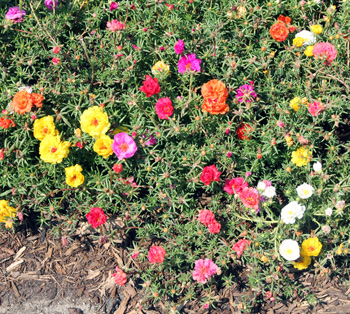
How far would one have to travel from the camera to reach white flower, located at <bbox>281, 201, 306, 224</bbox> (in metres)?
2.99

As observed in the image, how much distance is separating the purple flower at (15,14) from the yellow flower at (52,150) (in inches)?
56.9

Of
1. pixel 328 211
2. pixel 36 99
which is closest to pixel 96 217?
pixel 36 99

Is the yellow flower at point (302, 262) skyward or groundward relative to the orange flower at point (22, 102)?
groundward

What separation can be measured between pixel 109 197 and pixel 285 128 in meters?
1.85

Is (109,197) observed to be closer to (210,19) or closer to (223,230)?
(223,230)

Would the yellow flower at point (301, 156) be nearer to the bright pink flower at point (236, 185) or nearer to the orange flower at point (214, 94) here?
the bright pink flower at point (236, 185)

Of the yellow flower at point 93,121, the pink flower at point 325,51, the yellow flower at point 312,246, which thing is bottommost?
the yellow flower at point 312,246

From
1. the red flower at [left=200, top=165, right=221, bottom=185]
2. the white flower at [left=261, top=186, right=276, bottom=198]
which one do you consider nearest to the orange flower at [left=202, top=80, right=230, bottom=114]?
the red flower at [left=200, top=165, right=221, bottom=185]

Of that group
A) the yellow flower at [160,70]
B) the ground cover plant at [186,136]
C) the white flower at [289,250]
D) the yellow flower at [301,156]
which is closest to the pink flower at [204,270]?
the ground cover plant at [186,136]

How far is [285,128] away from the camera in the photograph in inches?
133

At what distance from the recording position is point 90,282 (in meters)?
3.55

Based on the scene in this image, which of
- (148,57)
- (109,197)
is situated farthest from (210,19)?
(109,197)

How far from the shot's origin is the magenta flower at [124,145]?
10.1 ft

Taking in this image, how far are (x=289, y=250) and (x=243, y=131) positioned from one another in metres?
1.23
